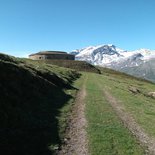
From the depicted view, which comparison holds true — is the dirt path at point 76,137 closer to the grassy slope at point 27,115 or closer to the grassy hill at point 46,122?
the grassy hill at point 46,122

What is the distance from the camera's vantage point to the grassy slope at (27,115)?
19.7 metres

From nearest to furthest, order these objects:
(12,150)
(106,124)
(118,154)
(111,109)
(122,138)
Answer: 1. (12,150)
2. (118,154)
3. (122,138)
4. (106,124)
5. (111,109)

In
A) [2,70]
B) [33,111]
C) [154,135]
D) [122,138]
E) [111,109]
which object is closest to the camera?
[122,138]

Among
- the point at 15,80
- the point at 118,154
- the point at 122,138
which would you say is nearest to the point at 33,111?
the point at 15,80

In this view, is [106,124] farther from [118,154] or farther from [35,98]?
[35,98]

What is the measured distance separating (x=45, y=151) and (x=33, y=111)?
1103cm

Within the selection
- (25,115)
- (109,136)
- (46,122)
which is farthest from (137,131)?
(25,115)

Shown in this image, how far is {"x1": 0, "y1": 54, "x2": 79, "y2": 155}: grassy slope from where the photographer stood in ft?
64.6

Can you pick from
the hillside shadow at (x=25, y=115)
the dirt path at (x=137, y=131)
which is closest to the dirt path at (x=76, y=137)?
the hillside shadow at (x=25, y=115)

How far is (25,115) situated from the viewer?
26.7m

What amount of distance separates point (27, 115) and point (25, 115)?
1.21 feet

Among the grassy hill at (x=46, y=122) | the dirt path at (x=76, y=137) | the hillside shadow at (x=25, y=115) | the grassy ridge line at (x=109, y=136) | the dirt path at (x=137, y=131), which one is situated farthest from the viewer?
the dirt path at (x=137, y=131)

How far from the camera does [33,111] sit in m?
29.8

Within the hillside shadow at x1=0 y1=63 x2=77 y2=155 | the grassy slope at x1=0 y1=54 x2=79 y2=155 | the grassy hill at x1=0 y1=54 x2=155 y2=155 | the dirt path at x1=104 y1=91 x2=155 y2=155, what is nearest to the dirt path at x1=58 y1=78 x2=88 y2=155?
the grassy hill at x1=0 y1=54 x2=155 y2=155
